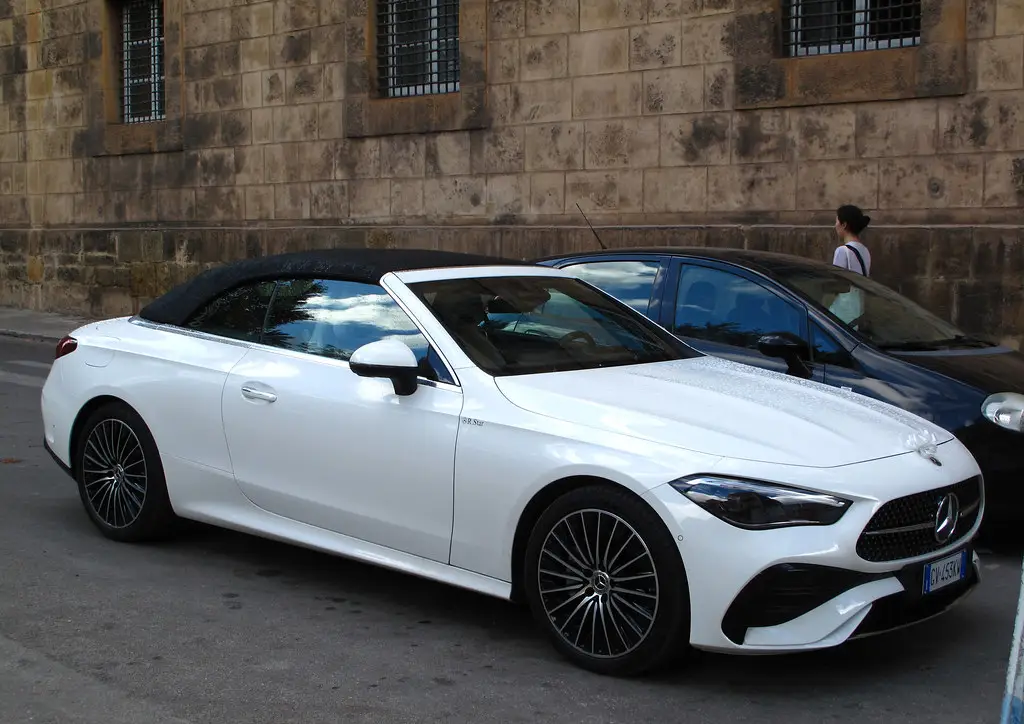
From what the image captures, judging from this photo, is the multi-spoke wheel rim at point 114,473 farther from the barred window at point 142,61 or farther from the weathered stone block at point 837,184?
the barred window at point 142,61

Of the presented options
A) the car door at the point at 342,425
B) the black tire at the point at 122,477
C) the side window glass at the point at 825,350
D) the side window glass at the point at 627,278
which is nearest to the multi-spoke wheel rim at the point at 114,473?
the black tire at the point at 122,477

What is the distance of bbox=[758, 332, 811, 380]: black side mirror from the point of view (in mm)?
6699

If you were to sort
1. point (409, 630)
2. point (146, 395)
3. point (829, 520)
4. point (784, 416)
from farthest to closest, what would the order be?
point (146, 395), point (409, 630), point (784, 416), point (829, 520)

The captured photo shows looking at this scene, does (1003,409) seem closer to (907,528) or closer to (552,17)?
(907,528)

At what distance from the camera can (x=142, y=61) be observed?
20656 millimetres

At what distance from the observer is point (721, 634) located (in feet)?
14.1

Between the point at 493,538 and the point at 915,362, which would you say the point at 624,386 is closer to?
the point at 493,538

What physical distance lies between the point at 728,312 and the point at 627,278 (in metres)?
0.72

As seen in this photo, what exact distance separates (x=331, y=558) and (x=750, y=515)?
8.56ft

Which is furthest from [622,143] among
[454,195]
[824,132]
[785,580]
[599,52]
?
[785,580]

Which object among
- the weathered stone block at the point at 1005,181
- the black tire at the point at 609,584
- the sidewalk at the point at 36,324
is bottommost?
the black tire at the point at 609,584

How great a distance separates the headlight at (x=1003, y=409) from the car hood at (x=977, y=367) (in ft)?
0.22

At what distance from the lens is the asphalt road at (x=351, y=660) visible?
424cm

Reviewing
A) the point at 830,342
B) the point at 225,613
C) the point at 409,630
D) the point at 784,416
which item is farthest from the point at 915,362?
the point at 225,613
